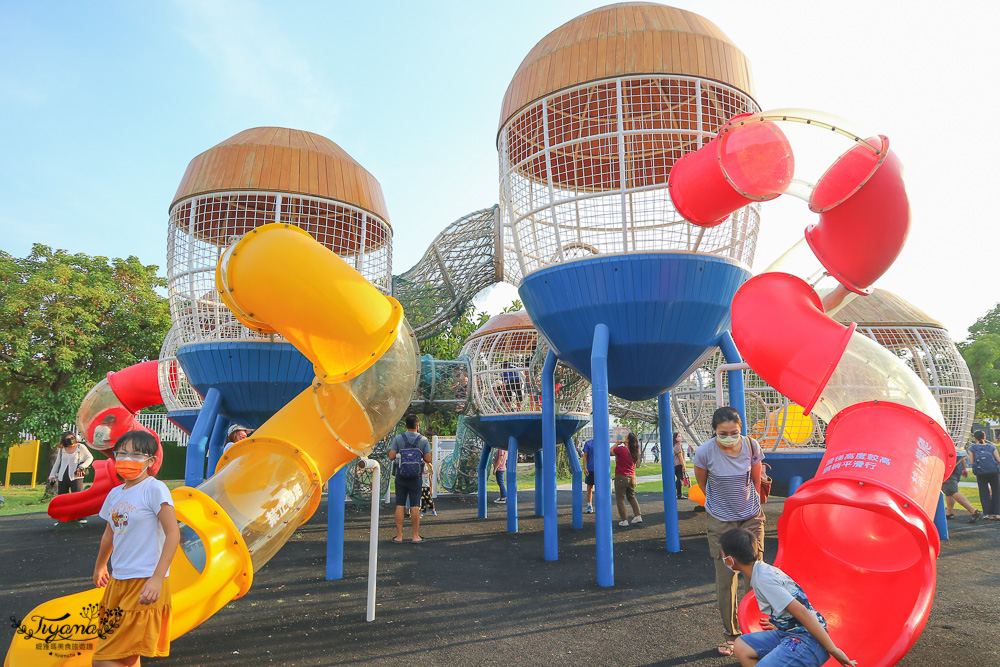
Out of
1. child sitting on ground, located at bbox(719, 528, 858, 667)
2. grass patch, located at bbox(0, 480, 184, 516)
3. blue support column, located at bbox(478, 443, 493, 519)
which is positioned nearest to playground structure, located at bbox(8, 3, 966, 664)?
child sitting on ground, located at bbox(719, 528, 858, 667)

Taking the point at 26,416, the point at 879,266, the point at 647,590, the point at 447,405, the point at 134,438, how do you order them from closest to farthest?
the point at 134,438 < the point at 879,266 < the point at 647,590 < the point at 447,405 < the point at 26,416

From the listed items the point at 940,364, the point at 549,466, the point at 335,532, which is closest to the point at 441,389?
the point at 549,466

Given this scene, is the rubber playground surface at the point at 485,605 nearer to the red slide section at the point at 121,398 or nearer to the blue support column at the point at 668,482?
the blue support column at the point at 668,482

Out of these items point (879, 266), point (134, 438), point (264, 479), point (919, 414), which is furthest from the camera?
point (879, 266)

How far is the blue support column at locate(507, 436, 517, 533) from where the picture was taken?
11.3 metres

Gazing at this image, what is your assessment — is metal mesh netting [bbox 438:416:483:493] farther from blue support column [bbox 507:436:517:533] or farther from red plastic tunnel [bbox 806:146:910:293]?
red plastic tunnel [bbox 806:146:910:293]

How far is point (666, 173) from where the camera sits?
9188 millimetres

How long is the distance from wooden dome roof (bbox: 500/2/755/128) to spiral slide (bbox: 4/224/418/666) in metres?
4.46

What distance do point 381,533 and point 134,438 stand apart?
25.4 feet

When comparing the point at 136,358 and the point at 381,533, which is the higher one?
the point at 136,358

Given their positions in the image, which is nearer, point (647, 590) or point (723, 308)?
point (647, 590)

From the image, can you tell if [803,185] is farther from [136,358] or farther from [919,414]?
[136,358]

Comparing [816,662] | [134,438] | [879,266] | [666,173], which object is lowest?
[816,662]

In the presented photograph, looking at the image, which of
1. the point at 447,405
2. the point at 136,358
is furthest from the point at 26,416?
the point at 447,405
